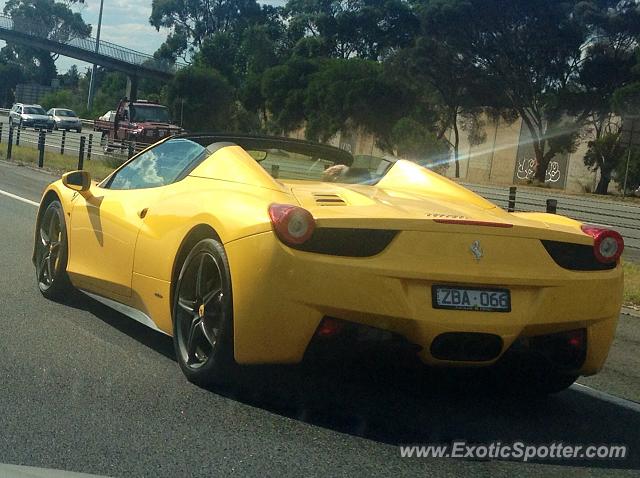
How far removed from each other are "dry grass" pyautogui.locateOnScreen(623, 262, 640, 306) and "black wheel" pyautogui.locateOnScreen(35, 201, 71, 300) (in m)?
5.29

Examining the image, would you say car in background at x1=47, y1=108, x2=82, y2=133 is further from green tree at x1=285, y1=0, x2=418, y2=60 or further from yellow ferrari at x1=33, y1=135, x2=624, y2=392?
yellow ferrari at x1=33, y1=135, x2=624, y2=392

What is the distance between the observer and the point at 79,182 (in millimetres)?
6926

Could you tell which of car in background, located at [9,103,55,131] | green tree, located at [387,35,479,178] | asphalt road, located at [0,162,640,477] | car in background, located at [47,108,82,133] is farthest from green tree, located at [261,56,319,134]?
asphalt road, located at [0,162,640,477]

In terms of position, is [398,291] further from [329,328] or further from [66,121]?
[66,121]

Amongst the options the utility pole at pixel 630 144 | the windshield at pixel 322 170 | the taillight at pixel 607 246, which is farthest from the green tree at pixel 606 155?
the taillight at pixel 607 246

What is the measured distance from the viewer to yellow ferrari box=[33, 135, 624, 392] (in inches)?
183

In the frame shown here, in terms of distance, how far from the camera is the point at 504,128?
53.6m

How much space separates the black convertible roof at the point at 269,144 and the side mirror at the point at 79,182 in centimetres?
75

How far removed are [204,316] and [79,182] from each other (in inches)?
82.9

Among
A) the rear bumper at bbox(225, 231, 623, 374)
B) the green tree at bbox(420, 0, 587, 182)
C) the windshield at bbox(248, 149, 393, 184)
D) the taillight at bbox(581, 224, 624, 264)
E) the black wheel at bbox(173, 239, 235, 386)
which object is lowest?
the black wheel at bbox(173, 239, 235, 386)

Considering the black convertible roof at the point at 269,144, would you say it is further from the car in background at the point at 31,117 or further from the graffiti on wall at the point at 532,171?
the car in background at the point at 31,117

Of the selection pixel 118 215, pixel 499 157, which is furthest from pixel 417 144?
pixel 118 215

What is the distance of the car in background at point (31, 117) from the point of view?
2291 inches

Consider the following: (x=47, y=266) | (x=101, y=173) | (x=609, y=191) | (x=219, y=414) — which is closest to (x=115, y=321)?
(x=47, y=266)
